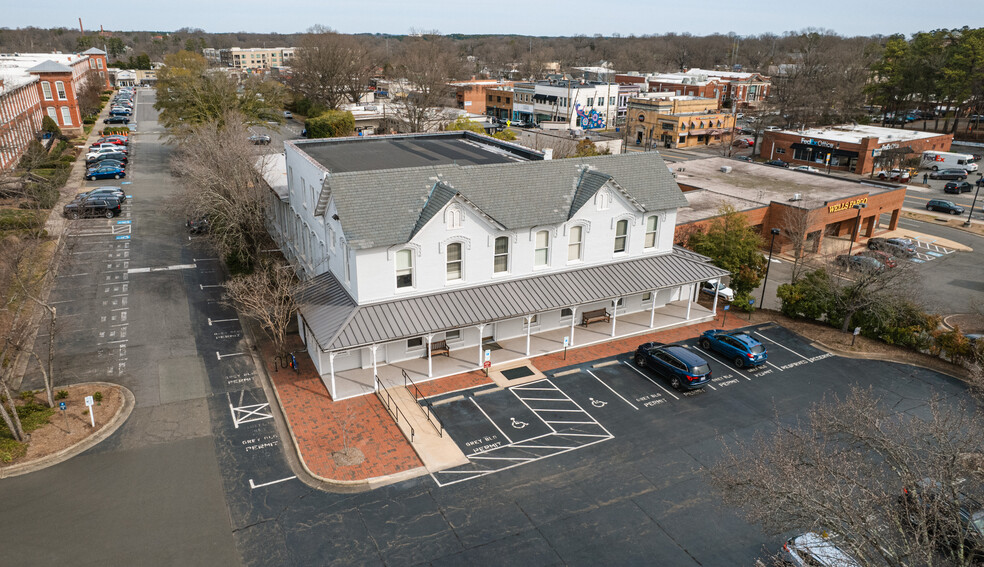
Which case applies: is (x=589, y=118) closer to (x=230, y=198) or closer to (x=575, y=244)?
(x=230, y=198)

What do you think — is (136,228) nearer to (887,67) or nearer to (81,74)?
(81,74)

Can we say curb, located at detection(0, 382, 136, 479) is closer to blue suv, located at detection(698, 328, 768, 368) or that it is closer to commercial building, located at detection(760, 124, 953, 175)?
blue suv, located at detection(698, 328, 768, 368)

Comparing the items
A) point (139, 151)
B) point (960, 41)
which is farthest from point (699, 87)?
point (139, 151)

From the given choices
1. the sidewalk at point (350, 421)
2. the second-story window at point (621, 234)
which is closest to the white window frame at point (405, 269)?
the sidewalk at point (350, 421)

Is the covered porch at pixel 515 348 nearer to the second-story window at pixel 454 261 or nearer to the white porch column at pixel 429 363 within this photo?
the white porch column at pixel 429 363

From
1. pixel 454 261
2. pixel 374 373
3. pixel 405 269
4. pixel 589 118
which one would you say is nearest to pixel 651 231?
pixel 454 261

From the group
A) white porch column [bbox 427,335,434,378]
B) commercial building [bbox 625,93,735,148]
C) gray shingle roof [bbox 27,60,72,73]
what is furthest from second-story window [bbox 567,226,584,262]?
gray shingle roof [bbox 27,60,72,73]
